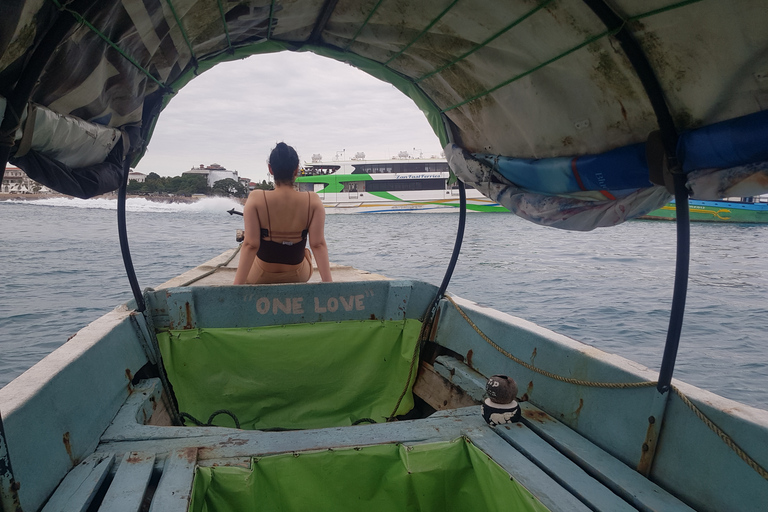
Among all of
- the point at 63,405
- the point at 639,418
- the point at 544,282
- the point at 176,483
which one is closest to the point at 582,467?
the point at 639,418

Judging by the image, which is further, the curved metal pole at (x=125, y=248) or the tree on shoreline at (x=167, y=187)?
the tree on shoreline at (x=167, y=187)

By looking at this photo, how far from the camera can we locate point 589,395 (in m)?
2.06

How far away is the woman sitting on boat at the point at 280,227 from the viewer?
303 centimetres

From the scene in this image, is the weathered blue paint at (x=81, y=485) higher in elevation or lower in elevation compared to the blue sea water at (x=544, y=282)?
higher

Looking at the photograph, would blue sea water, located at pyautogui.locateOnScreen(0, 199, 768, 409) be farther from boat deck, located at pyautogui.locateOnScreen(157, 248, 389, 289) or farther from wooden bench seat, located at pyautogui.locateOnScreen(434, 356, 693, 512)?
wooden bench seat, located at pyautogui.locateOnScreen(434, 356, 693, 512)

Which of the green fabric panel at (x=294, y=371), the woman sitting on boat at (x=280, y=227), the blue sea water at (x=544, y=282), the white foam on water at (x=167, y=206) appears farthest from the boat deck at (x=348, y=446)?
the white foam on water at (x=167, y=206)

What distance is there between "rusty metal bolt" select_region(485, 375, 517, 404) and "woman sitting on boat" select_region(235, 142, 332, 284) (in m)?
1.47

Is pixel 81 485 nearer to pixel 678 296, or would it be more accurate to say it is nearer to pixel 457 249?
pixel 678 296

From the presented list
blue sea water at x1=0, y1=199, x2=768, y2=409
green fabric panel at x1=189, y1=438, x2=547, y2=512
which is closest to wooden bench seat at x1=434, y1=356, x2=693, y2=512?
green fabric panel at x1=189, y1=438, x2=547, y2=512

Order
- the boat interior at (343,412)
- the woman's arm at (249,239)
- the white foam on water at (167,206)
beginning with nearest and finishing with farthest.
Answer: the boat interior at (343,412) → the woman's arm at (249,239) → the white foam on water at (167,206)

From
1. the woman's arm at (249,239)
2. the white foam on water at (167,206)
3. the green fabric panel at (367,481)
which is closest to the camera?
the green fabric panel at (367,481)

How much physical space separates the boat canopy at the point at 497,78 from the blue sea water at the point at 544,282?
17.0 ft

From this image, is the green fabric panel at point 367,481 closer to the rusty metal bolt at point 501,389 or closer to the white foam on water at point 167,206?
the rusty metal bolt at point 501,389

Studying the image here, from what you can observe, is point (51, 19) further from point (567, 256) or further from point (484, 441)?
point (567, 256)
